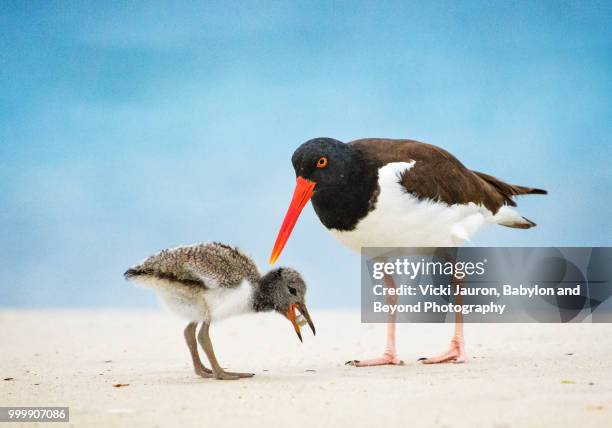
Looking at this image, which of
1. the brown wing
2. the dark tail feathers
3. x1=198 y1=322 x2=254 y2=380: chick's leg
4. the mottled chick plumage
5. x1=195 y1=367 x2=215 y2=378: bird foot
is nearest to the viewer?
the mottled chick plumage

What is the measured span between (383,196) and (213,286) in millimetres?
2127

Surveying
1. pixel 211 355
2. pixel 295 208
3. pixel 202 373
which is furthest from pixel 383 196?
pixel 202 373

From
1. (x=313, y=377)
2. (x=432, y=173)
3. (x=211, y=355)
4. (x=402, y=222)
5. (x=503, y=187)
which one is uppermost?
(x=503, y=187)

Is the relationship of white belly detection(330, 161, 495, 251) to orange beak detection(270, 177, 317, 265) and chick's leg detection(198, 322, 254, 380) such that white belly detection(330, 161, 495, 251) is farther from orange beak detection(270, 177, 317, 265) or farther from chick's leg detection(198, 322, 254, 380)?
chick's leg detection(198, 322, 254, 380)

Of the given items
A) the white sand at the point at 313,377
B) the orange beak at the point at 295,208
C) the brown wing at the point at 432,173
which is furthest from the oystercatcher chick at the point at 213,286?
the brown wing at the point at 432,173

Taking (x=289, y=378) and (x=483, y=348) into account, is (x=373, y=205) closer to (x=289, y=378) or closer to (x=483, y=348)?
(x=289, y=378)

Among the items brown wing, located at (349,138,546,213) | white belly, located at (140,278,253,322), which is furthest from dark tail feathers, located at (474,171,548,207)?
white belly, located at (140,278,253,322)

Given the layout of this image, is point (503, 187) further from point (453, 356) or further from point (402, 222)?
point (453, 356)

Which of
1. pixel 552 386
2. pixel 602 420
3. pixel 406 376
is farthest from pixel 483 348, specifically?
pixel 602 420

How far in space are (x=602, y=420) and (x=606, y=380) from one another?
2.06 metres

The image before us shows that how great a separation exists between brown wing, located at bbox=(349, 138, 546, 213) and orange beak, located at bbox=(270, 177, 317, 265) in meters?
0.76

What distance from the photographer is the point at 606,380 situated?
22.6 ft

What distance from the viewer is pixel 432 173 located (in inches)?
329

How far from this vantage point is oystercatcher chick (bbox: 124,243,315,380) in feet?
22.7
